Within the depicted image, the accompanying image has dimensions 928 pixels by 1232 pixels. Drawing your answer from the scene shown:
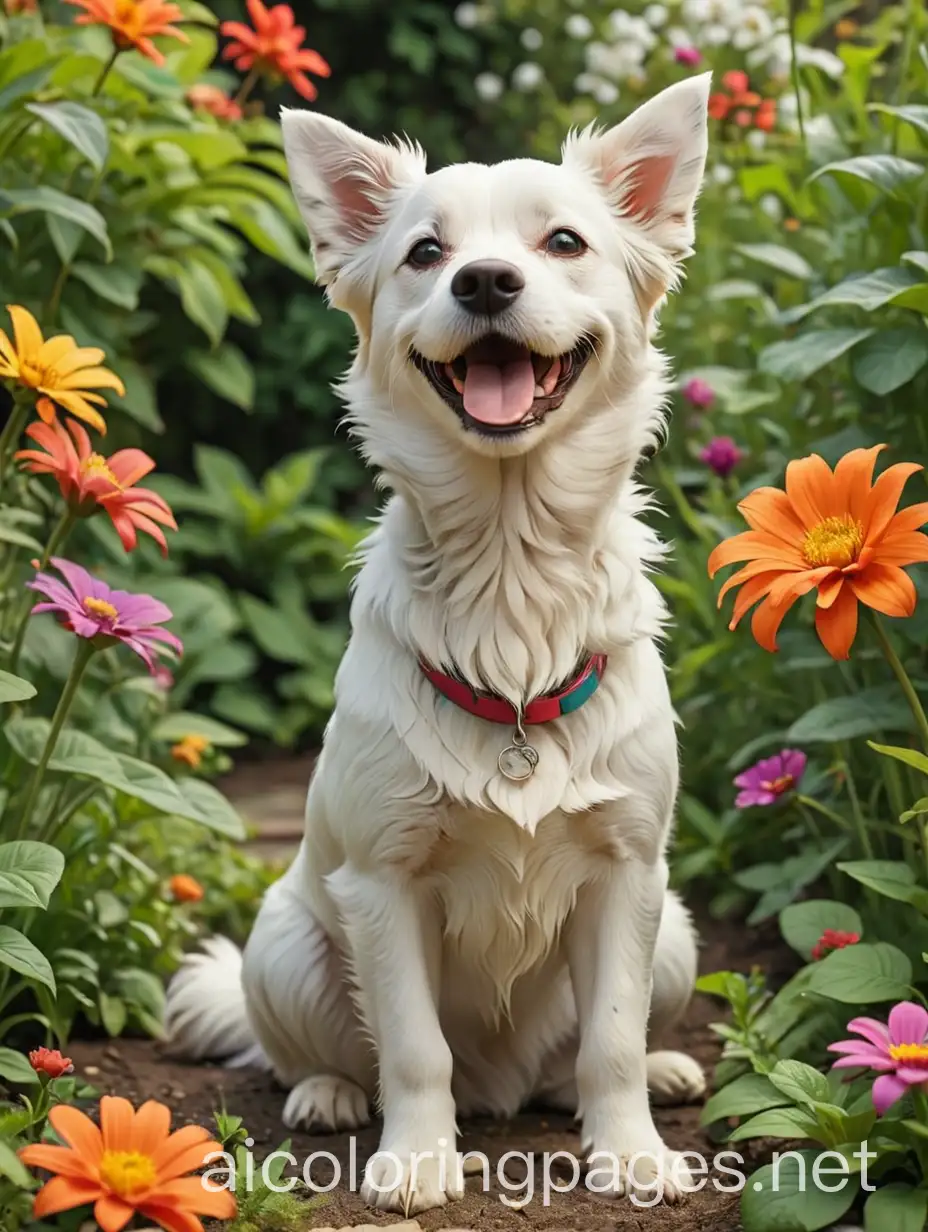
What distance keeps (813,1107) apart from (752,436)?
2470 millimetres

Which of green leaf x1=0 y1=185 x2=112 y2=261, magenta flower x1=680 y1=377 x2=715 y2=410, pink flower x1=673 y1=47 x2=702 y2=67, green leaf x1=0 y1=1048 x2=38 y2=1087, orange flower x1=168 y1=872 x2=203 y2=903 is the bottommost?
green leaf x1=0 y1=1048 x2=38 y2=1087

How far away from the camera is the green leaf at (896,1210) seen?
2342 mm

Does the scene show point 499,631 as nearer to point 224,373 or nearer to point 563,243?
point 563,243

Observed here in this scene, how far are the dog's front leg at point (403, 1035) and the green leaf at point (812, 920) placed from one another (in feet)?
2.42

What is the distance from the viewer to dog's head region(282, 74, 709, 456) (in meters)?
2.71

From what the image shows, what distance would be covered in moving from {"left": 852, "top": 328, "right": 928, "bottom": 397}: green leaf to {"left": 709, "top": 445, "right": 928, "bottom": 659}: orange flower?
0.74m

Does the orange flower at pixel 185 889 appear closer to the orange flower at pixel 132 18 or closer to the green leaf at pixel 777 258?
the orange flower at pixel 132 18

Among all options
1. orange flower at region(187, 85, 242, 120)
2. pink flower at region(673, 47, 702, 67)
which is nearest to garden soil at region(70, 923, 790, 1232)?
A: orange flower at region(187, 85, 242, 120)

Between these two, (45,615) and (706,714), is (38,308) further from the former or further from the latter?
(706,714)

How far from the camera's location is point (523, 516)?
2900 mm

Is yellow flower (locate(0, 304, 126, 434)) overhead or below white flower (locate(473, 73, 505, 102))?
below

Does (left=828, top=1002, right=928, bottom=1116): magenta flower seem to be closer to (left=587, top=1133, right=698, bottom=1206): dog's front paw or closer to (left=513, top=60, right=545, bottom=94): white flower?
(left=587, top=1133, right=698, bottom=1206): dog's front paw

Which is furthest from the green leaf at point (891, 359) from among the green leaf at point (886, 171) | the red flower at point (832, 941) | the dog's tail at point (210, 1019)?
the dog's tail at point (210, 1019)

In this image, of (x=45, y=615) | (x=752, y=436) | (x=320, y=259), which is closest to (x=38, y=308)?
(x=45, y=615)
